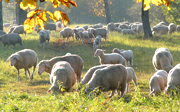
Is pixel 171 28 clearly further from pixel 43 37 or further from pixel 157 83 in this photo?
pixel 157 83

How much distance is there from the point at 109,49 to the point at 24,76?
8.46m

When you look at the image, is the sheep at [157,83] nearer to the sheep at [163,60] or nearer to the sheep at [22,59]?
the sheep at [163,60]

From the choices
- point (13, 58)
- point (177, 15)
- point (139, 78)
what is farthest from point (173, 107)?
point (177, 15)

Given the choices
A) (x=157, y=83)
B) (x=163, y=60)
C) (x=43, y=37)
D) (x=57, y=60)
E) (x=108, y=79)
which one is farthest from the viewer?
(x=43, y=37)

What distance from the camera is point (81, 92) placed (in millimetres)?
5438

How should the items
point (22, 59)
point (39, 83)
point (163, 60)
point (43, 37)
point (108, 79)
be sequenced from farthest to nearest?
point (43, 37) → point (22, 59) → point (39, 83) → point (163, 60) → point (108, 79)

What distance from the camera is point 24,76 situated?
11.0 m

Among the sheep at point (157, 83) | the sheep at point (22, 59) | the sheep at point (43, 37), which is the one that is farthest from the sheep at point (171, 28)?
the sheep at point (157, 83)

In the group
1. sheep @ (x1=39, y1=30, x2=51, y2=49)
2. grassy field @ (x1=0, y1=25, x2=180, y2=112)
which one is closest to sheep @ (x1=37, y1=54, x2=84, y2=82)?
grassy field @ (x1=0, y1=25, x2=180, y2=112)

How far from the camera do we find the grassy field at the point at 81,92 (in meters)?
5.10

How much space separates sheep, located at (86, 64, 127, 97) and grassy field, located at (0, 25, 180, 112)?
14.8 inches

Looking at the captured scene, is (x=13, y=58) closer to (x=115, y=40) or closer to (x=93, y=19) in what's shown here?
(x=115, y=40)

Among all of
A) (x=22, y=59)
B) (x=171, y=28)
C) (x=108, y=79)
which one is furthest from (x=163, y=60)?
(x=171, y=28)

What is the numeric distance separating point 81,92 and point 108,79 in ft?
3.91
